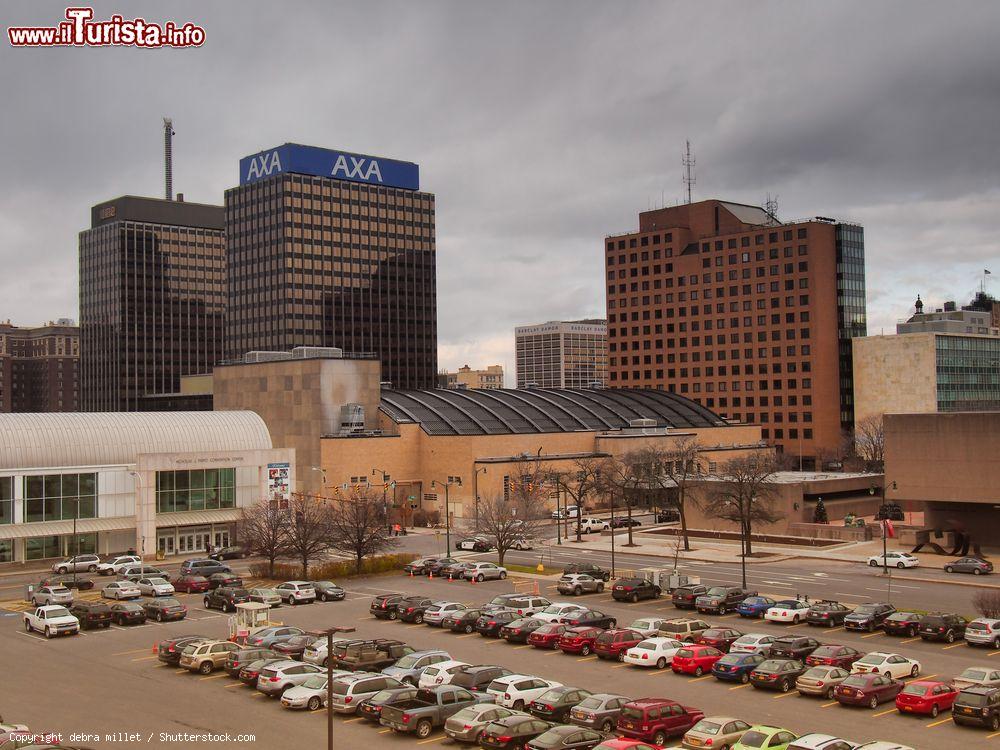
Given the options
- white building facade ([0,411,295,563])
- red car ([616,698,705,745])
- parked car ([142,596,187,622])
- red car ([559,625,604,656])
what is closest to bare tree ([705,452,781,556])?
red car ([559,625,604,656])

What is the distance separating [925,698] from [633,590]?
82.1ft

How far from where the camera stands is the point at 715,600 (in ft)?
180

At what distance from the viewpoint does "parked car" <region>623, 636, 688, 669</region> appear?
4209 centimetres

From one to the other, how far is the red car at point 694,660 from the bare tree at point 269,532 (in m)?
36.0

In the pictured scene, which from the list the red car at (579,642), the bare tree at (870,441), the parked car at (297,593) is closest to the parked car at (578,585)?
the parked car at (297,593)

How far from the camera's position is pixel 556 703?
34188mm

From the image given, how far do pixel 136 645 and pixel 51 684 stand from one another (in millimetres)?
8222

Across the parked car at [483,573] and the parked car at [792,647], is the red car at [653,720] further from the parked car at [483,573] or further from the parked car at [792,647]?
the parked car at [483,573]

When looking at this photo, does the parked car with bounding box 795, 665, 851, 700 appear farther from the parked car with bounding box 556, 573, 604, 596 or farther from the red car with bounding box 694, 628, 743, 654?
the parked car with bounding box 556, 573, 604, 596

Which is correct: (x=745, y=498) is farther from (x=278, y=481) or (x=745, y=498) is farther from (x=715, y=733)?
(x=715, y=733)

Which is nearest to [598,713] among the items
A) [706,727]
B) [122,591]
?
[706,727]

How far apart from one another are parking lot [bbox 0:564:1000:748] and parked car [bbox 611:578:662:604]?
218cm

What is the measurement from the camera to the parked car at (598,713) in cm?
3278

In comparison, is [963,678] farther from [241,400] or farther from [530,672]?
[241,400]
